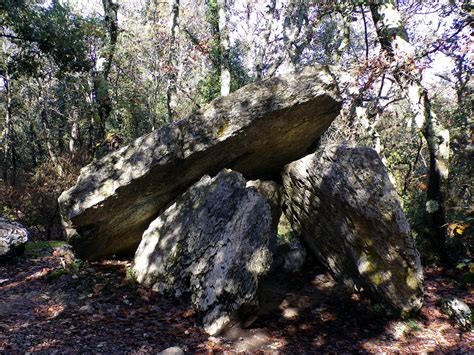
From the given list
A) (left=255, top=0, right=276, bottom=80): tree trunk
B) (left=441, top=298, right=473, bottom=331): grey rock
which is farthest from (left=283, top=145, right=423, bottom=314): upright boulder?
(left=255, top=0, right=276, bottom=80): tree trunk

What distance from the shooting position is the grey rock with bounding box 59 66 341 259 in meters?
6.89

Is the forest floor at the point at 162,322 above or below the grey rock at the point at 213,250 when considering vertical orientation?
below

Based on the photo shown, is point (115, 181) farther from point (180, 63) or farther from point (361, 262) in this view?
point (180, 63)

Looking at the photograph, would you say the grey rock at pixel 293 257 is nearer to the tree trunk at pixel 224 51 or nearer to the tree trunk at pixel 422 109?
the tree trunk at pixel 422 109

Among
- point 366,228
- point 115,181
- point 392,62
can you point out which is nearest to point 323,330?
point 366,228

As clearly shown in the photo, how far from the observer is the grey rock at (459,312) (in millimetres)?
6117

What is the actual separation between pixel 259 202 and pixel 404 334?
3.48 meters

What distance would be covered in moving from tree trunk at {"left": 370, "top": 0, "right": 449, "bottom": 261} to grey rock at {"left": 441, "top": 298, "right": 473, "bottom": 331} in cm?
216

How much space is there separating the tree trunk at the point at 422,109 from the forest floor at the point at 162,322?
1990 millimetres

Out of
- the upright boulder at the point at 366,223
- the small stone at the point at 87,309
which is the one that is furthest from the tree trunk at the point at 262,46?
the small stone at the point at 87,309

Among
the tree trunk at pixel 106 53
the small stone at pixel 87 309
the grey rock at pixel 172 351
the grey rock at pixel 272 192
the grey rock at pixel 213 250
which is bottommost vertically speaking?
the grey rock at pixel 172 351

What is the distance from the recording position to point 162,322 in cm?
568

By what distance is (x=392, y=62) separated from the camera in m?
7.94

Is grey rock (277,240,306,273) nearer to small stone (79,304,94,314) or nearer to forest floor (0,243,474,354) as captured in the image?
forest floor (0,243,474,354)
